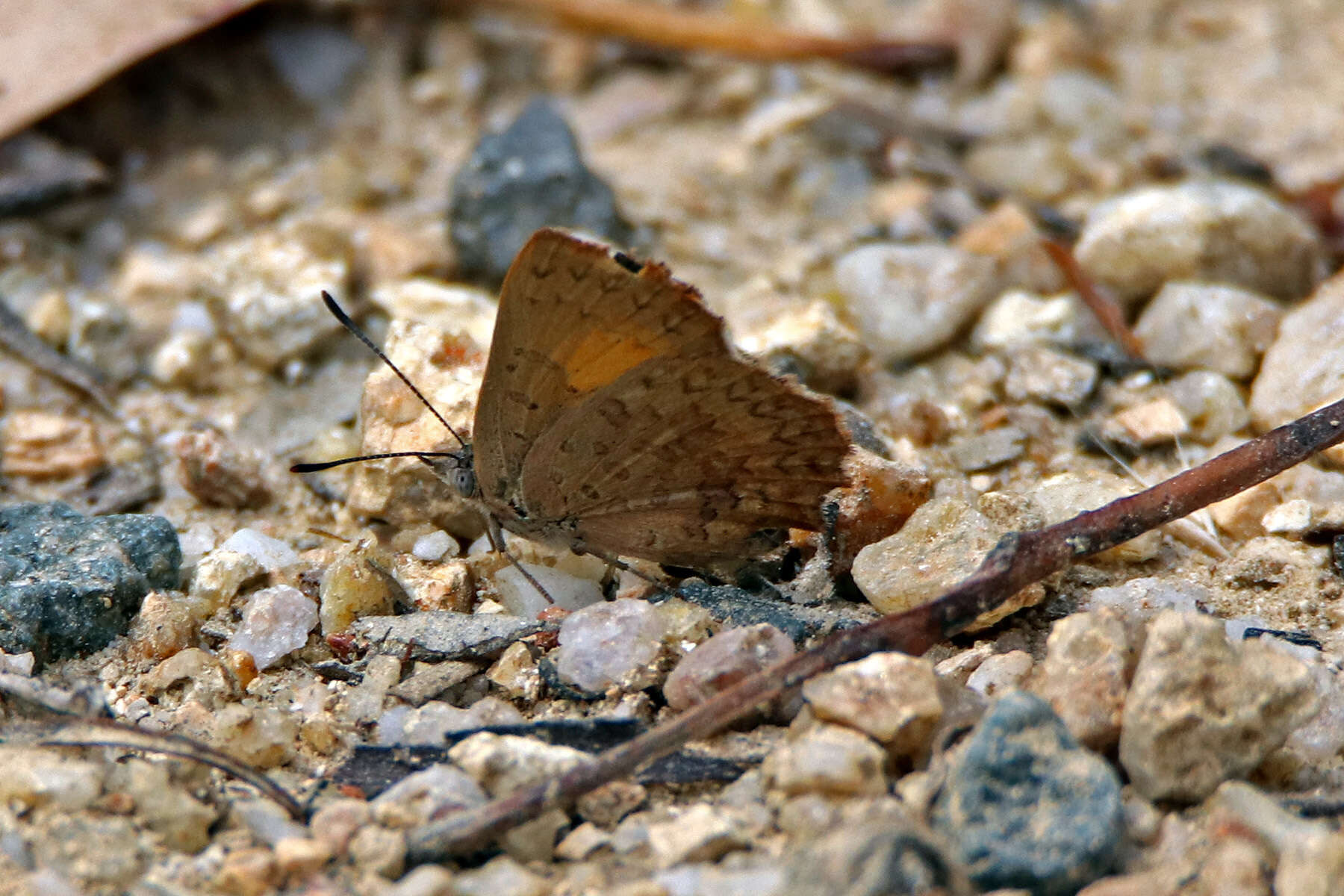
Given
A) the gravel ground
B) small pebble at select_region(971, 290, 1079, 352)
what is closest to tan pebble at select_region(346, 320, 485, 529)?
the gravel ground

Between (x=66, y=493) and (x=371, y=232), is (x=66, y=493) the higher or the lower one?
the lower one

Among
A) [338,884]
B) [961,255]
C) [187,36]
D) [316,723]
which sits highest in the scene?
[187,36]

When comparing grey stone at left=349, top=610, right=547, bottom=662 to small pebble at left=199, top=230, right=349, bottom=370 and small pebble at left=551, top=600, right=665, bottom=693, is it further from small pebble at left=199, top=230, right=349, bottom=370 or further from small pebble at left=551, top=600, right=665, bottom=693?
small pebble at left=199, top=230, right=349, bottom=370

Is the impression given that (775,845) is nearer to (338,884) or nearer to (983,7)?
(338,884)

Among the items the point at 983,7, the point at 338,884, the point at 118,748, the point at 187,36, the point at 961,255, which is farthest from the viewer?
the point at 983,7

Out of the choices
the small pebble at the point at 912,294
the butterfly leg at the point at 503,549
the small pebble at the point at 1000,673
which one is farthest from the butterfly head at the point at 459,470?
the small pebble at the point at 912,294

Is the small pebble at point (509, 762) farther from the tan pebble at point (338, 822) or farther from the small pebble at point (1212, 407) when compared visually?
the small pebble at point (1212, 407)

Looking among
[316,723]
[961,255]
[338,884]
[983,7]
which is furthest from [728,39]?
[338,884]
